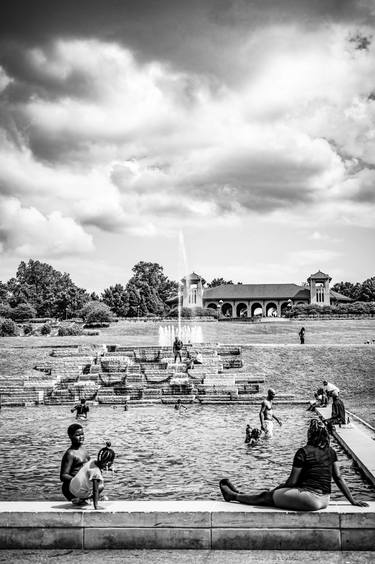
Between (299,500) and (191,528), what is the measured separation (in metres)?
1.21

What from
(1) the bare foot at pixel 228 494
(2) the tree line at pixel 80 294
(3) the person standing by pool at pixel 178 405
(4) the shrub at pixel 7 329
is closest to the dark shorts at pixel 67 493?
(1) the bare foot at pixel 228 494

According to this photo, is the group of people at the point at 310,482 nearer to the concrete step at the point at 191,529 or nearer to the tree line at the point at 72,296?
the concrete step at the point at 191,529

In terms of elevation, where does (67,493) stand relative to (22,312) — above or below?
below

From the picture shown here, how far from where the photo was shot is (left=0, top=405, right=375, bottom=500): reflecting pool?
8.80 meters

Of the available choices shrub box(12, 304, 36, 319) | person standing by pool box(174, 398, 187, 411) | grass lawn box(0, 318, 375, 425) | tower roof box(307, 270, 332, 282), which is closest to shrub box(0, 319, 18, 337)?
grass lawn box(0, 318, 375, 425)

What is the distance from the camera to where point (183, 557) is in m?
5.85

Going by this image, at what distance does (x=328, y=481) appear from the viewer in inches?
250

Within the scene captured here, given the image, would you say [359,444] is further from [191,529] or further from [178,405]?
[178,405]

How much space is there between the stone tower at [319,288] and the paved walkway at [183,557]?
303 feet

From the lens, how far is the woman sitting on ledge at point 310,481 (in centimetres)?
620

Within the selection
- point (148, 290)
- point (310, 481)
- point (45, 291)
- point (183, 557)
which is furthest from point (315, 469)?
point (45, 291)

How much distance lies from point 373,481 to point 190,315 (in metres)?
72.2

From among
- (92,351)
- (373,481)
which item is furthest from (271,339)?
(373,481)

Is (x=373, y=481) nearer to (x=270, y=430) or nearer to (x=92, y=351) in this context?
(x=270, y=430)
